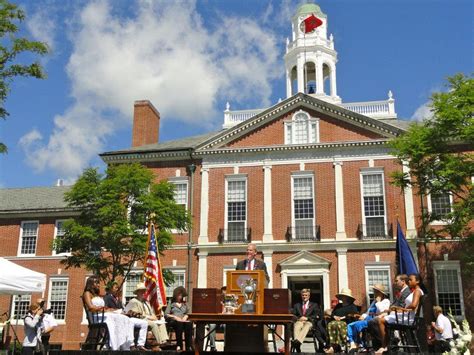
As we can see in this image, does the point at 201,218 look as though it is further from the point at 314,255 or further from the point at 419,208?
the point at 419,208

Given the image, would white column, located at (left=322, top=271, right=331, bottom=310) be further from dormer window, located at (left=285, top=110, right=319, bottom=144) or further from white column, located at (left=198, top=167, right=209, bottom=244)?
dormer window, located at (left=285, top=110, right=319, bottom=144)

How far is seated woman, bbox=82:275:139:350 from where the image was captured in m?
9.16

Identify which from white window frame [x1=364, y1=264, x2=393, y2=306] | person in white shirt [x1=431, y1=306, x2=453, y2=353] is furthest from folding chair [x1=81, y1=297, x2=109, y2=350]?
white window frame [x1=364, y1=264, x2=393, y2=306]

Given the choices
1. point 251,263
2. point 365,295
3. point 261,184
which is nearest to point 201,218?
point 261,184

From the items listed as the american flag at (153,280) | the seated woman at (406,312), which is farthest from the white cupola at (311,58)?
the seated woman at (406,312)

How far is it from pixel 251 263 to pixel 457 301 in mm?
16501

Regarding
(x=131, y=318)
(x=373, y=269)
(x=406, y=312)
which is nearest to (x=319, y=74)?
(x=373, y=269)

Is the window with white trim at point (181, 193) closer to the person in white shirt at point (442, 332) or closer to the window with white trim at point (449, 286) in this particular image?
the window with white trim at point (449, 286)

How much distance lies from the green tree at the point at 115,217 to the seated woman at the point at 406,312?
42.2 ft

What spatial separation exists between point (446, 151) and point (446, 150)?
40mm

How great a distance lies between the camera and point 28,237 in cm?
2888

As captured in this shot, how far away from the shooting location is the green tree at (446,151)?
18312 millimetres

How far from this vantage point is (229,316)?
277 inches

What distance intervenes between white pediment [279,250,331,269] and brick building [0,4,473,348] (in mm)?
43
